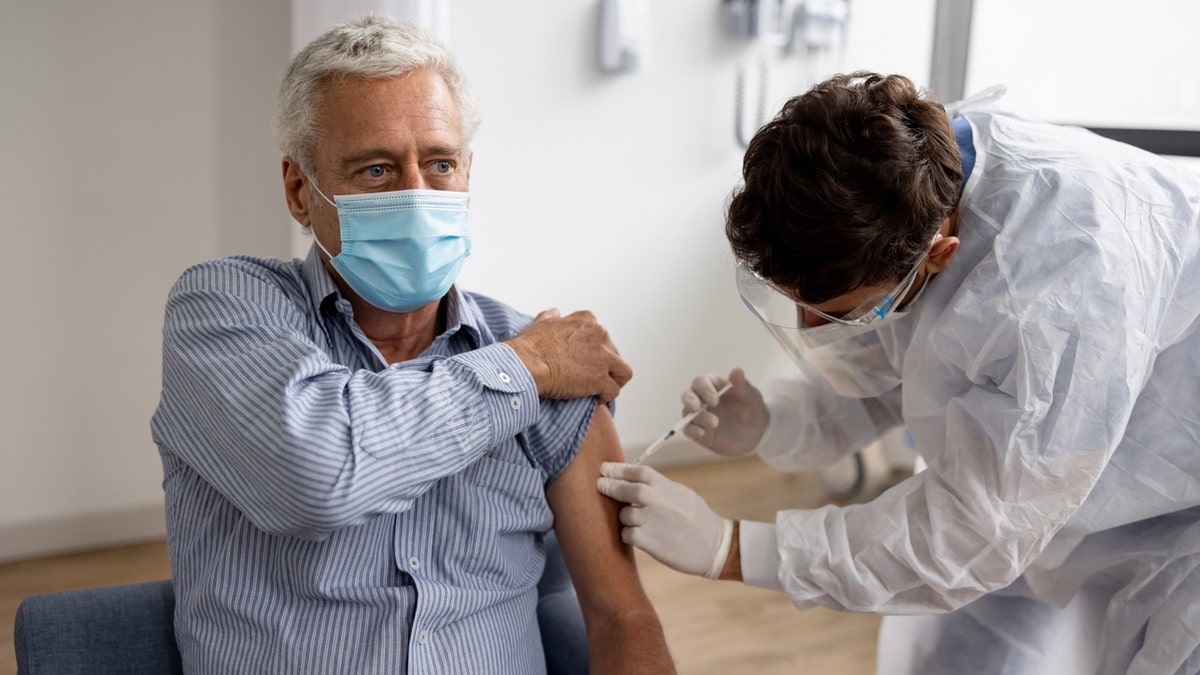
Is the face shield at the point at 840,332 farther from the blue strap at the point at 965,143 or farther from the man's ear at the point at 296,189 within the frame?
the man's ear at the point at 296,189

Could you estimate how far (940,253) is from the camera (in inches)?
52.7

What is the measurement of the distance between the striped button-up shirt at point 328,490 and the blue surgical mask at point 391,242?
0.21 ft

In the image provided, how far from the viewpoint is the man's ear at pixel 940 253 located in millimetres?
1321

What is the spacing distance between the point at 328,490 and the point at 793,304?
0.75m

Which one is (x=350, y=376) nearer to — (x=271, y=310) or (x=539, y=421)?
(x=271, y=310)

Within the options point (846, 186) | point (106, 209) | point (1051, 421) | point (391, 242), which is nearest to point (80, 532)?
point (106, 209)

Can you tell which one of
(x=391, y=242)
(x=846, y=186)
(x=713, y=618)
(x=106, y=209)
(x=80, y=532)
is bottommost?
(x=713, y=618)

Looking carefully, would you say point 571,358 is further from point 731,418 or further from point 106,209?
point 106,209

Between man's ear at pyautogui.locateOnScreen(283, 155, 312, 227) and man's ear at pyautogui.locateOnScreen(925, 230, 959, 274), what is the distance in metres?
0.91

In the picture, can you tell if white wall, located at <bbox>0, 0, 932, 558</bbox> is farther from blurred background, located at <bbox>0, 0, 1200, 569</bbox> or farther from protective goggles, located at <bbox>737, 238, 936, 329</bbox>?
protective goggles, located at <bbox>737, 238, 936, 329</bbox>

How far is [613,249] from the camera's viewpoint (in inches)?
137

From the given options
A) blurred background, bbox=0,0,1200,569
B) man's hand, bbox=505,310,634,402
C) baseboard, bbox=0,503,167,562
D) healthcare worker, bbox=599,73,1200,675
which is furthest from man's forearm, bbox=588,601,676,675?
baseboard, bbox=0,503,167,562

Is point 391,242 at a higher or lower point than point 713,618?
higher

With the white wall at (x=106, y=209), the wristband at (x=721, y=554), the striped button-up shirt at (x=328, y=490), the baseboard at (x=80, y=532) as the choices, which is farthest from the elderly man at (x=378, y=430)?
the baseboard at (x=80, y=532)
